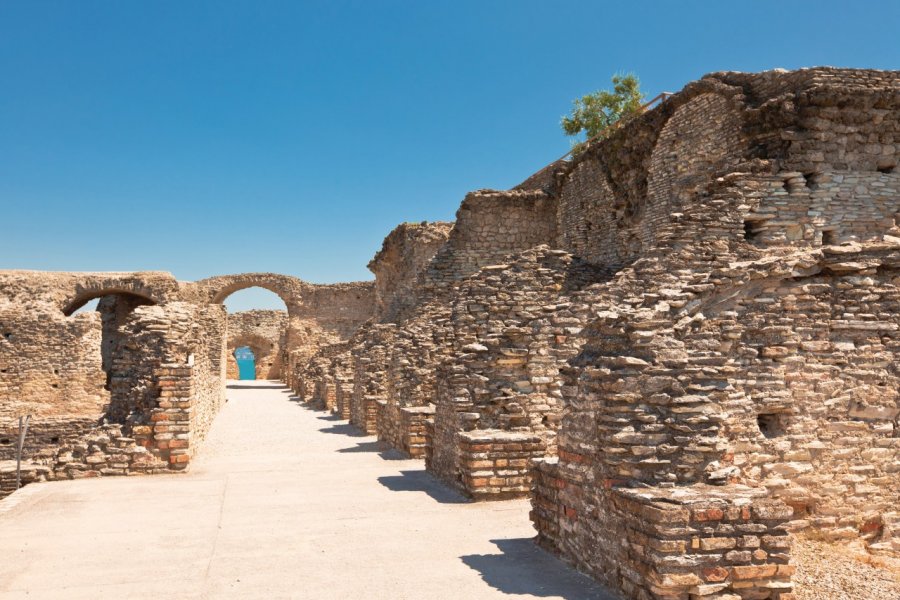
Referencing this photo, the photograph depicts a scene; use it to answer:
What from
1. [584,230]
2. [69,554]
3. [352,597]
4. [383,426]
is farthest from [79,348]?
[352,597]

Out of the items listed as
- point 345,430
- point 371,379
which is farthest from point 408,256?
point 345,430

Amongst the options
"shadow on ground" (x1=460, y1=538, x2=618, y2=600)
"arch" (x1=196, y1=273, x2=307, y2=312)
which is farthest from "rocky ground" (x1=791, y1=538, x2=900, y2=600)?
"arch" (x1=196, y1=273, x2=307, y2=312)

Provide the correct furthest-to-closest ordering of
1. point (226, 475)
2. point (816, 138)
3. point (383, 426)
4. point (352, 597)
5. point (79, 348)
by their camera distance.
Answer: point (79, 348) < point (383, 426) < point (816, 138) < point (226, 475) < point (352, 597)

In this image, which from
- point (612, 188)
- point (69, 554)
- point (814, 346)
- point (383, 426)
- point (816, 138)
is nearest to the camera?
point (69, 554)

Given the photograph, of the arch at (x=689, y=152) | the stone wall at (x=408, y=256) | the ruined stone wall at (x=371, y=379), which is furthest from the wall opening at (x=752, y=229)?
the stone wall at (x=408, y=256)

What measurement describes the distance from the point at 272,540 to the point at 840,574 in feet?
14.3

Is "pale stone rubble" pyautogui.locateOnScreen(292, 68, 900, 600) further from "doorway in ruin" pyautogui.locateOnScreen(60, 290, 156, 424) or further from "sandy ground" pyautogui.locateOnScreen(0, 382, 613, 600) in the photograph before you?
"doorway in ruin" pyautogui.locateOnScreen(60, 290, 156, 424)

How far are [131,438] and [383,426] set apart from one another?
439 centimetres

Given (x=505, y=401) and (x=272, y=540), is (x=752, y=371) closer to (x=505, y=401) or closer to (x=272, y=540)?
(x=505, y=401)

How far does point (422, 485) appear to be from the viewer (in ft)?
27.5

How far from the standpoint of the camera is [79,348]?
72.5 ft

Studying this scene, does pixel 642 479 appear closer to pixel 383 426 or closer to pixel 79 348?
pixel 383 426

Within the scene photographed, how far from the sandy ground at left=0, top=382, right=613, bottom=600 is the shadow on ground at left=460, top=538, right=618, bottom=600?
1cm

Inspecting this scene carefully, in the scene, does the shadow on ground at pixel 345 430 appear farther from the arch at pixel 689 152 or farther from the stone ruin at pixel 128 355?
the arch at pixel 689 152
